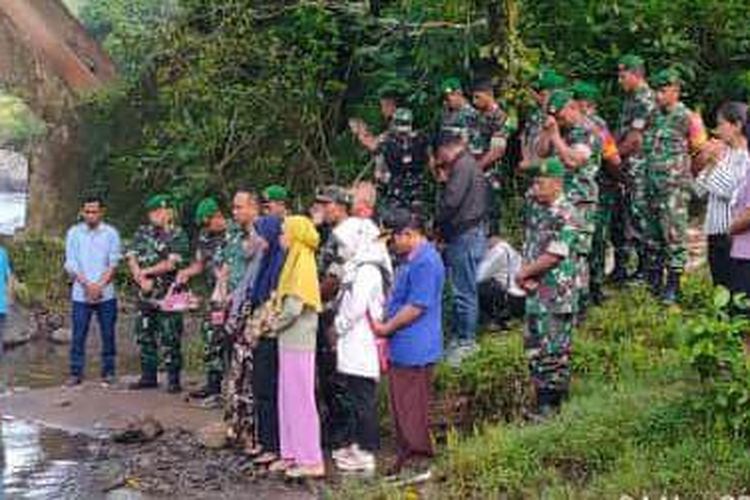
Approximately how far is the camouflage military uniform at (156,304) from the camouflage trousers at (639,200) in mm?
3743

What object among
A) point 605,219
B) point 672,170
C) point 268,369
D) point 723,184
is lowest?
point 268,369

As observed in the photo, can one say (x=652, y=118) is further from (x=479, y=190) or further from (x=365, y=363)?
(x=365, y=363)

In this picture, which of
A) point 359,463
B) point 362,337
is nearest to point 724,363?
point 362,337

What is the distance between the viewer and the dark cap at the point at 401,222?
27.9 feet

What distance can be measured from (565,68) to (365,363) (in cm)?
536

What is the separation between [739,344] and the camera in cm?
752

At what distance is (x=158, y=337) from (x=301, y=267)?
11.4ft

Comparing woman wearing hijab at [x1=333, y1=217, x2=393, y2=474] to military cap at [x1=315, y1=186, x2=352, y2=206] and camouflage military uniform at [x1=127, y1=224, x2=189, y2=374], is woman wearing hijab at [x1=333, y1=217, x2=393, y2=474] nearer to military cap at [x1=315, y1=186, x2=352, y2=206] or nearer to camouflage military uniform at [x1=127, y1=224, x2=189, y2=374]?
military cap at [x1=315, y1=186, x2=352, y2=206]

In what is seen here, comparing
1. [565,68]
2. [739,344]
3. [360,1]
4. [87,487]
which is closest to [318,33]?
[360,1]

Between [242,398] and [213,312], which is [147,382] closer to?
[213,312]

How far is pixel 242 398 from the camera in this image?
30.9 feet

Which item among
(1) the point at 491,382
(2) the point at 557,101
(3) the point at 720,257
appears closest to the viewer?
(3) the point at 720,257

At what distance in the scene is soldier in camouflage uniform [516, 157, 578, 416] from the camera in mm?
8633

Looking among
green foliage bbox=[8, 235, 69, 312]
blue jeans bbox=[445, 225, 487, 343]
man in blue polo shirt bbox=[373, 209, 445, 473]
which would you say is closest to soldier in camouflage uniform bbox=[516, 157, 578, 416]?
man in blue polo shirt bbox=[373, 209, 445, 473]
